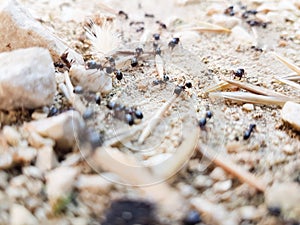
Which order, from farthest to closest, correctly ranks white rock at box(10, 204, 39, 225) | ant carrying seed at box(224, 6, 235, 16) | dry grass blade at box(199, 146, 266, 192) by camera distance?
ant carrying seed at box(224, 6, 235, 16) → dry grass blade at box(199, 146, 266, 192) → white rock at box(10, 204, 39, 225)

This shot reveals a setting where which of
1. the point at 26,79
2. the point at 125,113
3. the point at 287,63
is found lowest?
the point at 287,63

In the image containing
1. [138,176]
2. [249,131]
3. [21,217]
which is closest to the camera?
[21,217]

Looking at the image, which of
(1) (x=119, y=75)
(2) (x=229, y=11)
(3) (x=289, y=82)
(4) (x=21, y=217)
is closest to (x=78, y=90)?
(1) (x=119, y=75)

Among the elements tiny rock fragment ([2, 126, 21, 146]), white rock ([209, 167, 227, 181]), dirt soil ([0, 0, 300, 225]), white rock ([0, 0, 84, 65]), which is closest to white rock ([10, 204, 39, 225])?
dirt soil ([0, 0, 300, 225])

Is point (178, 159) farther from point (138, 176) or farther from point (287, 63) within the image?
point (287, 63)

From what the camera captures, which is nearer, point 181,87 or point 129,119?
point 129,119

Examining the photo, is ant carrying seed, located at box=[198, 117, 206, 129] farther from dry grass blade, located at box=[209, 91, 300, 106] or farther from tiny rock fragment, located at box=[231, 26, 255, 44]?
tiny rock fragment, located at box=[231, 26, 255, 44]

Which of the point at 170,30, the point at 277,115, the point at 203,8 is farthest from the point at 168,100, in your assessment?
the point at 203,8
